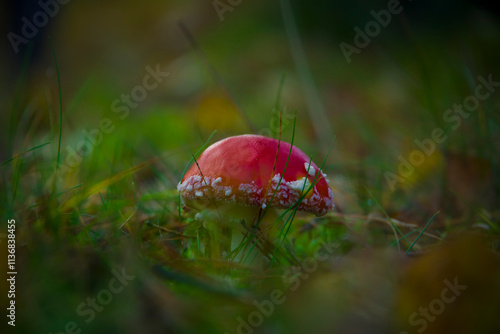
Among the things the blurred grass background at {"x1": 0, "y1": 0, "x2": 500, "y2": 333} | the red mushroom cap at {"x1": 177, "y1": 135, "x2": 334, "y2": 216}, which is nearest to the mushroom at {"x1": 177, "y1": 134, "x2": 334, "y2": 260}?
the red mushroom cap at {"x1": 177, "y1": 135, "x2": 334, "y2": 216}

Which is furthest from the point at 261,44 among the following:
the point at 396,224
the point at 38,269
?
the point at 38,269

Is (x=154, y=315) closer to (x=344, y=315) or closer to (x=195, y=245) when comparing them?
(x=344, y=315)

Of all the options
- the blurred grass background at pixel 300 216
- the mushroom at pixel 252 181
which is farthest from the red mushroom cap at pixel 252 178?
the blurred grass background at pixel 300 216

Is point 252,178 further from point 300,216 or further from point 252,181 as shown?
point 300,216

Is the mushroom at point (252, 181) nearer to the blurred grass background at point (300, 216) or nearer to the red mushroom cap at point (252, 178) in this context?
the red mushroom cap at point (252, 178)

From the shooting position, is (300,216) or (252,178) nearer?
(252,178)

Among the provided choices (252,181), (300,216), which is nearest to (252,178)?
(252,181)

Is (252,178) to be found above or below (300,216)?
above

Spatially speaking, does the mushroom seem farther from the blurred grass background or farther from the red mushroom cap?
the blurred grass background
